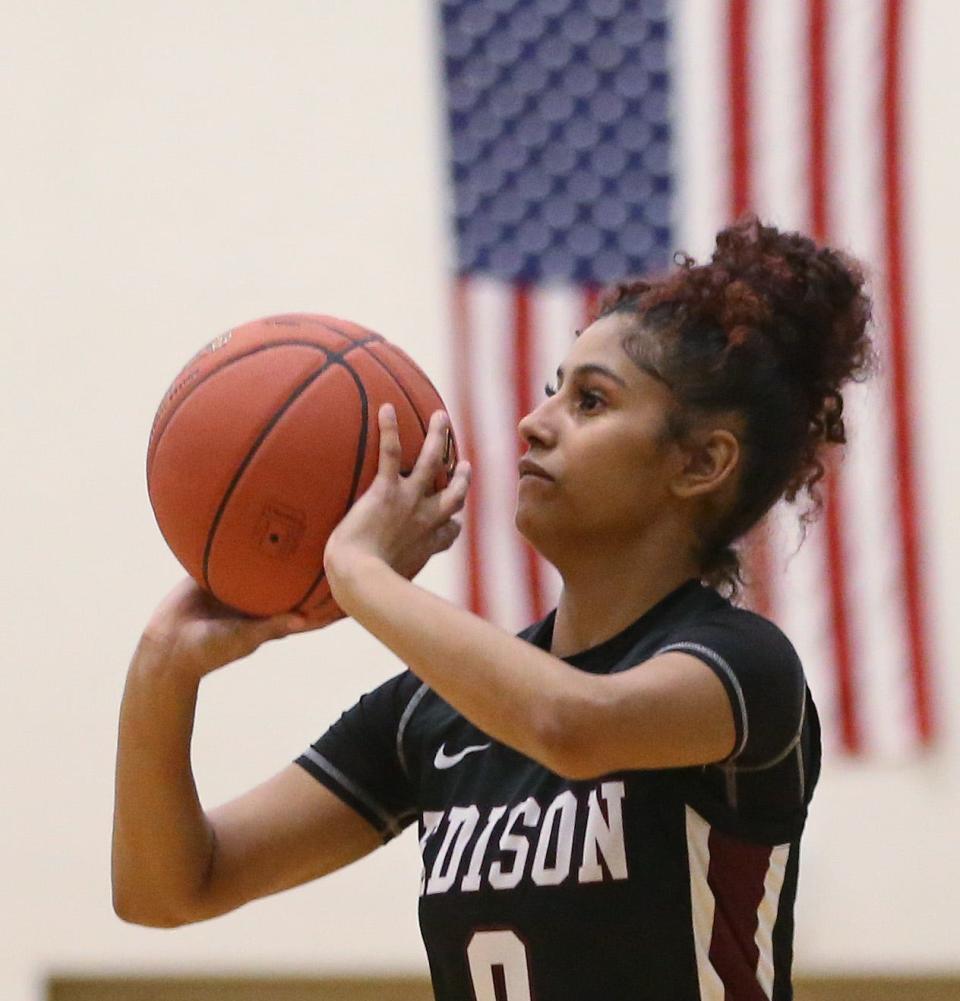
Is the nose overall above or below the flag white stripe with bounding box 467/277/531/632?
above

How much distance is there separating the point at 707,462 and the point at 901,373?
202 cm

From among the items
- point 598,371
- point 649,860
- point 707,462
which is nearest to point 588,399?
point 598,371

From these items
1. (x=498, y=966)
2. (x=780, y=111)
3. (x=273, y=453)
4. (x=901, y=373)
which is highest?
(x=780, y=111)

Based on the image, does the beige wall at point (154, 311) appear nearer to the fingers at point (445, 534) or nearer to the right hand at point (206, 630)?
the right hand at point (206, 630)

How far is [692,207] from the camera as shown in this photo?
3.85 m

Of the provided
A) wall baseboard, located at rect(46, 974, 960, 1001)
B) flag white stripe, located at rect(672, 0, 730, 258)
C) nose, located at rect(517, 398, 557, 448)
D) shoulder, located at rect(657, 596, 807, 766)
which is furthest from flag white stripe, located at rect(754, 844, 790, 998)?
flag white stripe, located at rect(672, 0, 730, 258)

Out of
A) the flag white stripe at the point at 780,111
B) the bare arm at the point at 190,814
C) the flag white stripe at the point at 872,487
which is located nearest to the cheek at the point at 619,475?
the bare arm at the point at 190,814

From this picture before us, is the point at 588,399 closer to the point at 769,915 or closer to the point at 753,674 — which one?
the point at 753,674

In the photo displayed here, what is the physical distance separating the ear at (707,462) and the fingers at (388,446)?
311 millimetres

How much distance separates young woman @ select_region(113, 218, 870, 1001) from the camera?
156 centimetres

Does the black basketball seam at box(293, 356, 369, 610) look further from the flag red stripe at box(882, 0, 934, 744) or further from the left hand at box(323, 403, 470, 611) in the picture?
the flag red stripe at box(882, 0, 934, 744)

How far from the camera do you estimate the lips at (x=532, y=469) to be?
1.78 m

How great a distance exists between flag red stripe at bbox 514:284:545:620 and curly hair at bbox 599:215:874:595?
176 cm

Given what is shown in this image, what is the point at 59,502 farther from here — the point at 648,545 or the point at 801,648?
the point at 648,545
